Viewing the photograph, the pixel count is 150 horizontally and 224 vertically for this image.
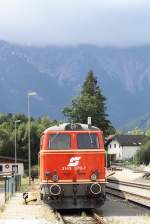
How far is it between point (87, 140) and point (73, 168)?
116 centimetres

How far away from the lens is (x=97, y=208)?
23844mm

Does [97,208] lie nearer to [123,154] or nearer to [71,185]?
[71,185]

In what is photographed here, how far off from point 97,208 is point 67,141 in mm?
2964

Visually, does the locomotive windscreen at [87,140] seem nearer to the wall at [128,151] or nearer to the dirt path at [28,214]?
the dirt path at [28,214]

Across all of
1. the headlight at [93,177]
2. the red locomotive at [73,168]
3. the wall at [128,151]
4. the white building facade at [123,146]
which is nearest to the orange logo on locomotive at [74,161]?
the red locomotive at [73,168]

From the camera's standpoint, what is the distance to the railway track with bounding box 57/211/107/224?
63.6 feet

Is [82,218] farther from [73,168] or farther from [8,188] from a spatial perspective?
[8,188]

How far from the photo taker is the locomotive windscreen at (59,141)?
2267 cm

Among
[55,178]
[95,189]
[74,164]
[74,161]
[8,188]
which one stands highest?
[74,161]

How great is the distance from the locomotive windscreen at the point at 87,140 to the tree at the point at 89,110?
98218mm

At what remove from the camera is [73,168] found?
2233 centimetres

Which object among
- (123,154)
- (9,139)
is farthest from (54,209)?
(123,154)

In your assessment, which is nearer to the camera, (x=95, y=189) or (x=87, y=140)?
(x=95, y=189)

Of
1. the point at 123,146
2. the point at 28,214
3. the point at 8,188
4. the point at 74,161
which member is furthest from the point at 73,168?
the point at 123,146
